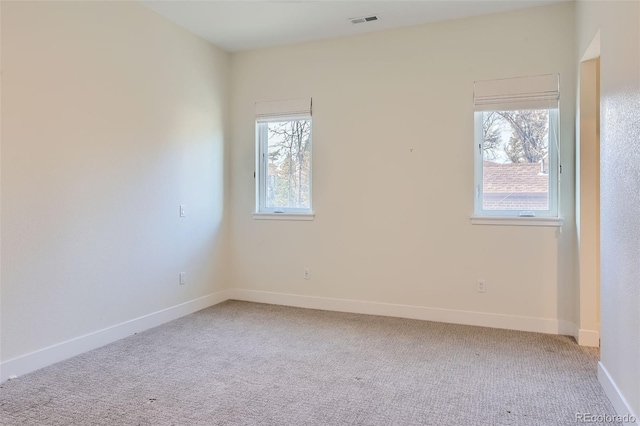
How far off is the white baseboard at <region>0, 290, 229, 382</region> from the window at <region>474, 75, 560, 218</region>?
115 inches

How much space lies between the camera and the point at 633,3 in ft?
6.35

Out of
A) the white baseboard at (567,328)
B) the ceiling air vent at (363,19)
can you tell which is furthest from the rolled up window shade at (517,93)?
the white baseboard at (567,328)

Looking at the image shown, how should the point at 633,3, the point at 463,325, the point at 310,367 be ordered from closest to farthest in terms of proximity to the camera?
1. the point at 633,3
2. the point at 310,367
3. the point at 463,325

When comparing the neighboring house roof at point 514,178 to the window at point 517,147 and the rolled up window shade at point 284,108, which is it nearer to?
the window at point 517,147

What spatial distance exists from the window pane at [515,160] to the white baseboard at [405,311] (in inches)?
38.4

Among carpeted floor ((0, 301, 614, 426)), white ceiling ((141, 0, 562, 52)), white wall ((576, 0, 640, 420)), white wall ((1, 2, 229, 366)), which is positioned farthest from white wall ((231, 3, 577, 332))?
white wall ((576, 0, 640, 420))

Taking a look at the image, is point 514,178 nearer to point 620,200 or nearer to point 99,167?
point 620,200

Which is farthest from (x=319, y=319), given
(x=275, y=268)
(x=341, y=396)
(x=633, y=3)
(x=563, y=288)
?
(x=633, y=3)

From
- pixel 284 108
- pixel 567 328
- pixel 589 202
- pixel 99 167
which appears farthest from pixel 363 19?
pixel 567 328

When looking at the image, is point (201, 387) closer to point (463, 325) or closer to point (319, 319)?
point (319, 319)

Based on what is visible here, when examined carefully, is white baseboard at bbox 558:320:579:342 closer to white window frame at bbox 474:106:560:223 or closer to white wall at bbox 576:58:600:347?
white wall at bbox 576:58:600:347

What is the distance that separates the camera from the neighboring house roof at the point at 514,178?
11.6 feet

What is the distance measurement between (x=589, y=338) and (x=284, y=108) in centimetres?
343

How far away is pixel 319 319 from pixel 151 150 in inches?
85.0
